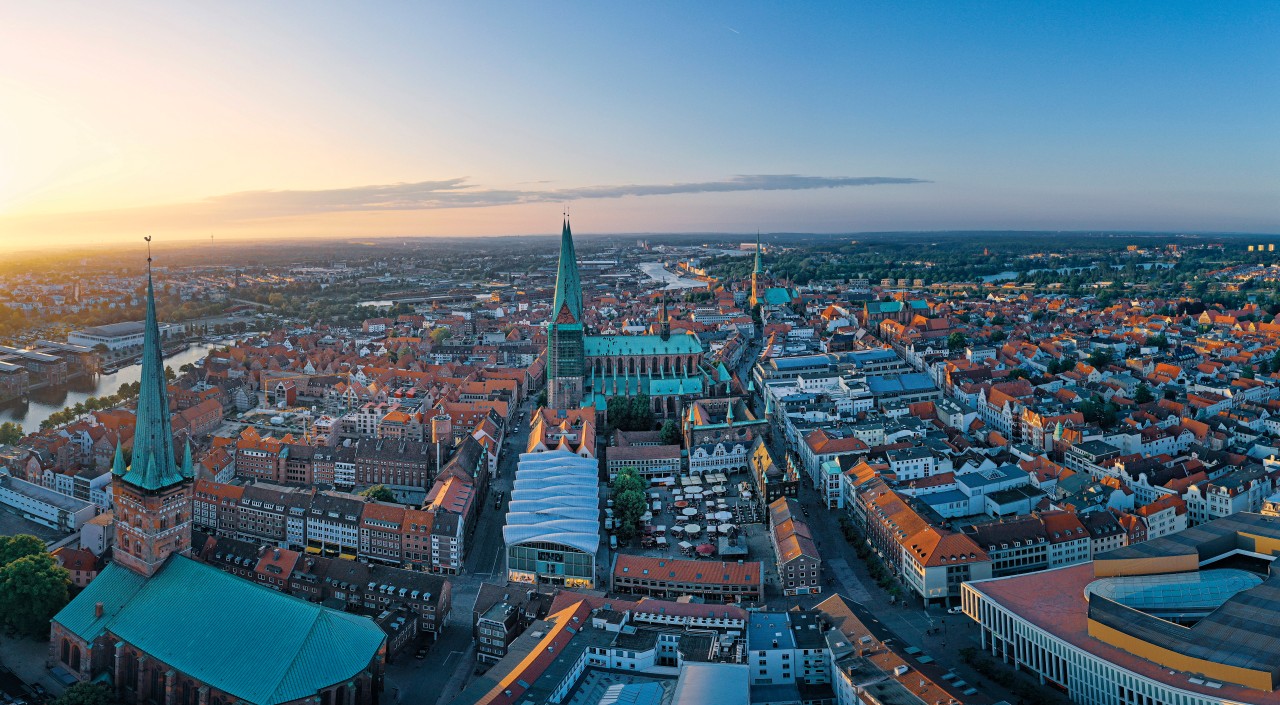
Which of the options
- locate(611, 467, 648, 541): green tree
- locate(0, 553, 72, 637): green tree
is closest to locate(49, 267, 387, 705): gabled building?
locate(0, 553, 72, 637): green tree

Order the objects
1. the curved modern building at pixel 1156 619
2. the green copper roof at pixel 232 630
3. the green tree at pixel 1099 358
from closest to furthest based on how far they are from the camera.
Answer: the curved modern building at pixel 1156 619, the green copper roof at pixel 232 630, the green tree at pixel 1099 358

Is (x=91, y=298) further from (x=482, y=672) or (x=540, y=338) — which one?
(x=482, y=672)

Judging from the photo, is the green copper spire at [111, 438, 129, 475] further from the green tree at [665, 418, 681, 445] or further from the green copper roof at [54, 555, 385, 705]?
the green tree at [665, 418, 681, 445]

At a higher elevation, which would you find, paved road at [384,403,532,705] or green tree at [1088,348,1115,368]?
green tree at [1088,348,1115,368]

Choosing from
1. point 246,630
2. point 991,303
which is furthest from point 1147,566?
point 991,303

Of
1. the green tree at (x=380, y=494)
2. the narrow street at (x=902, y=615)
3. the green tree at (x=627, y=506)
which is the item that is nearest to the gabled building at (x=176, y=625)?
the green tree at (x=380, y=494)

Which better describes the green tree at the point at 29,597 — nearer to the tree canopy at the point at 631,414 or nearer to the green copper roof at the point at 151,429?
the green copper roof at the point at 151,429
